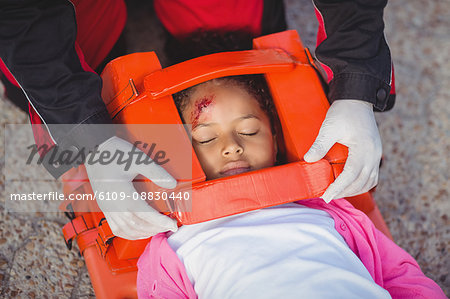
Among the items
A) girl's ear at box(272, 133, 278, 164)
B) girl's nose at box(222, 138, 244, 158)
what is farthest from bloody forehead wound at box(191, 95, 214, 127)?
girl's ear at box(272, 133, 278, 164)

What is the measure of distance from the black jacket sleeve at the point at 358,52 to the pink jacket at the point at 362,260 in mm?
321

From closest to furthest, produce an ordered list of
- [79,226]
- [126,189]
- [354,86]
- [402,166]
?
[126,189] → [354,86] → [79,226] → [402,166]

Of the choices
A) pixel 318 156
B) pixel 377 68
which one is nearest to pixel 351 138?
pixel 318 156

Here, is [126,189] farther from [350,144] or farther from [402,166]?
[402,166]

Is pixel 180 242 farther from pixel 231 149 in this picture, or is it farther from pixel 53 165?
pixel 53 165

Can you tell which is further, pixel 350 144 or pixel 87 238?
pixel 87 238

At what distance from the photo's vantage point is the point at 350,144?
1010 millimetres

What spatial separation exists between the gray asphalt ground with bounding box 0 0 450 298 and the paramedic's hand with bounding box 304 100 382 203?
567 millimetres

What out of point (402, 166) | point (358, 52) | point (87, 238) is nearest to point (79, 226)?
point (87, 238)

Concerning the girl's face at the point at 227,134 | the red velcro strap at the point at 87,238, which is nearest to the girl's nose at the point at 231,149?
the girl's face at the point at 227,134

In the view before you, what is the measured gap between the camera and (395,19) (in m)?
1.88

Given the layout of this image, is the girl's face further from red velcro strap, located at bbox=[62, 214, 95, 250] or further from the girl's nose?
red velcro strap, located at bbox=[62, 214, 95, 250]

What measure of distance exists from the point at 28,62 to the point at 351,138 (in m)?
0.81

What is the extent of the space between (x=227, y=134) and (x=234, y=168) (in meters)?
0.09
